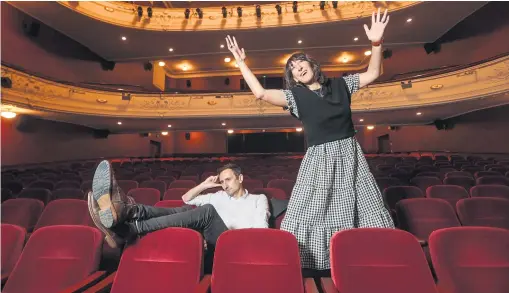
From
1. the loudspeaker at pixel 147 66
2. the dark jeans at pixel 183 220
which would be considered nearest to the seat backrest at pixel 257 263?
the dark jeans at pixel 183 220

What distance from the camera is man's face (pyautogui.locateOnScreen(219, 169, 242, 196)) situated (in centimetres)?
184

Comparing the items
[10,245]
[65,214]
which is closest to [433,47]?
[65,214]

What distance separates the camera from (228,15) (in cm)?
907

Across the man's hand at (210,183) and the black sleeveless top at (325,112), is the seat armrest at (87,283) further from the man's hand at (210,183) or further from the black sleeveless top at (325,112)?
the black sleeveless top at (325,112)

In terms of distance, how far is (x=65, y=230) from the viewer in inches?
60.8

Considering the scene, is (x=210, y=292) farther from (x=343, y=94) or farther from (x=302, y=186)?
(x=343, y=94)

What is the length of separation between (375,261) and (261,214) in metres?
0.72

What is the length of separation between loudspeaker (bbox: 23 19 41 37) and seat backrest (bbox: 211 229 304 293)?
9272 mm

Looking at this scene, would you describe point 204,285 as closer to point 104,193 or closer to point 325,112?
point 104,193

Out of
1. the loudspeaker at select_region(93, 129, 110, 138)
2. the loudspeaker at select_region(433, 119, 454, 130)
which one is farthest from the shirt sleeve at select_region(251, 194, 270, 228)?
the loudspeaker at select_region(93, 129, 110, 138)

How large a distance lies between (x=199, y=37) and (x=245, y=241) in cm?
911

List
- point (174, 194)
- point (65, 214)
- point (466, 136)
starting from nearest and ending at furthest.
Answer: point (65, 214) → point (174, 194) → point (466, 136)

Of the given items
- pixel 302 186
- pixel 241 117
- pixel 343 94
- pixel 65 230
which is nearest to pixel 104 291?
pixel 65 230

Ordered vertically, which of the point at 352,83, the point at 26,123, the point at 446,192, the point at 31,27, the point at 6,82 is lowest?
the point at 446,192
